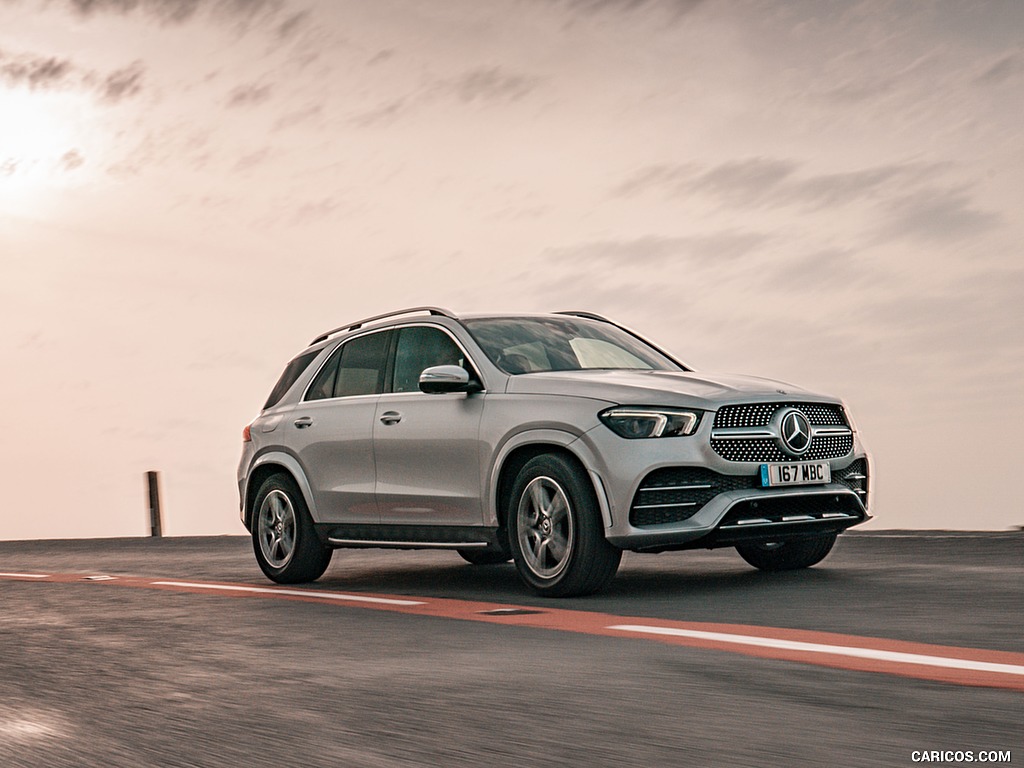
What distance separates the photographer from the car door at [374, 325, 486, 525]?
30.2 ft

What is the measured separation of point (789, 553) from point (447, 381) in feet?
9.03

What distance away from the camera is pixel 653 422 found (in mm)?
8305

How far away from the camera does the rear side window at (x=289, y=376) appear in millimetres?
11352

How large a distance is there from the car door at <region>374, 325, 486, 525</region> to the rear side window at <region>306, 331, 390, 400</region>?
0.18 metres

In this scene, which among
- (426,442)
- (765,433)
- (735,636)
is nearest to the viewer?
(735,636)

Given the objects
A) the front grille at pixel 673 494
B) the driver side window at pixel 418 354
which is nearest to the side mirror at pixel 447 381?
the driver side window at pixel 418 354

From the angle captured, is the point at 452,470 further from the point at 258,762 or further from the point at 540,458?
the point at 258,762

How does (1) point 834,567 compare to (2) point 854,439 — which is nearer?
(2) point 854,439

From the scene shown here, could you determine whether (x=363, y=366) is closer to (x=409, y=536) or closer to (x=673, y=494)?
(x=409, y=536)

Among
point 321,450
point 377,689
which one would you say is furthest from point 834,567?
point 377,689

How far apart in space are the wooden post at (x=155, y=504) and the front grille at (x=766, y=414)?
668 inches

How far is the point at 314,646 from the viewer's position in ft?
23.0

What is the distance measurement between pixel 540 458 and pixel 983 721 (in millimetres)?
4414

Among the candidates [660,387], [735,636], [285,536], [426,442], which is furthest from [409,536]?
[735,636]
